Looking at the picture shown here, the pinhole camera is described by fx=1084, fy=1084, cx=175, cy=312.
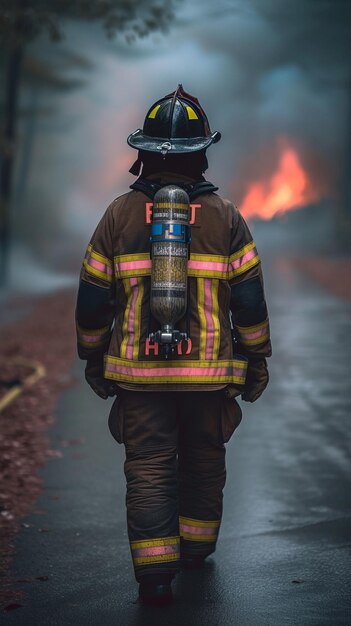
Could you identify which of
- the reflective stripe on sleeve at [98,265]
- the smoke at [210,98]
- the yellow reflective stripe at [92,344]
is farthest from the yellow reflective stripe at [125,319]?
the smoke at [210,98]

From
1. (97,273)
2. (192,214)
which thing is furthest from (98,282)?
(192,214)

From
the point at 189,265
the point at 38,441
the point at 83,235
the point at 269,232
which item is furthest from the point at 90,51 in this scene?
the point at 189,265

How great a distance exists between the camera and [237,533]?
19.7 feet

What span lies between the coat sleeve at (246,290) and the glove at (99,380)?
25.7 inches

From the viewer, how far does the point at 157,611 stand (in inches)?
183

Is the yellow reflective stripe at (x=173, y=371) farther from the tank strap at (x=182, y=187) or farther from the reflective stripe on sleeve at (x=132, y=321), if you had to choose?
the tank strap at (x=182, y=187)

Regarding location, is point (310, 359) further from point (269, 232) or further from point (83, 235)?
point (83, 235)

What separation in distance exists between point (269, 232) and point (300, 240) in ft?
11.8

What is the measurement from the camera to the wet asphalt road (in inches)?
184

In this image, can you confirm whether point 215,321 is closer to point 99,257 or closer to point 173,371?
point 173,371

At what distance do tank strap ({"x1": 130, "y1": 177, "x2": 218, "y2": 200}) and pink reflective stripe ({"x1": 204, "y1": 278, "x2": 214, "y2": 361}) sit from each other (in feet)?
1.32

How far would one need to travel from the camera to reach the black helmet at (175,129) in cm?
489

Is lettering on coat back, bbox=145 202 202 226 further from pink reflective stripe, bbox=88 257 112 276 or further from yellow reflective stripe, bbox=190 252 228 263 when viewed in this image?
pink reflective stripe, bbox=88 257 112 276

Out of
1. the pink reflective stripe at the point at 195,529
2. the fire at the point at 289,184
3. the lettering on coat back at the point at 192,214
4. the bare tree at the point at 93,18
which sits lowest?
the pink reflective stripe at the point at 195,529
